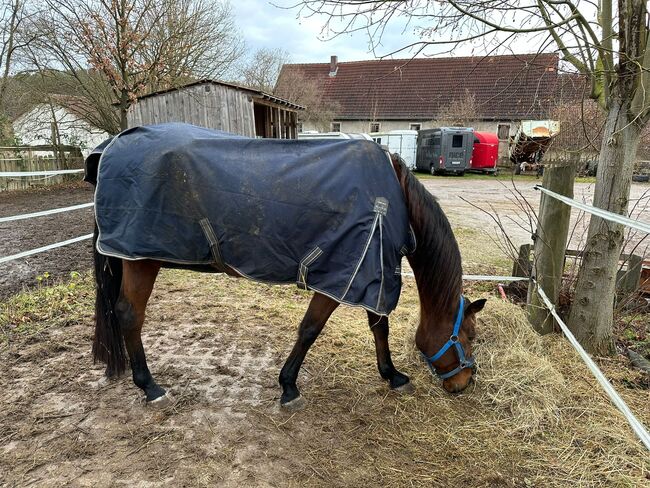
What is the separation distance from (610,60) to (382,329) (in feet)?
7.58

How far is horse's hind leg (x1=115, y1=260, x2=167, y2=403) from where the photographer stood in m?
2.36

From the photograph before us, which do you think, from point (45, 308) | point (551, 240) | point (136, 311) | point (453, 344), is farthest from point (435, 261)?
point (45, 308)

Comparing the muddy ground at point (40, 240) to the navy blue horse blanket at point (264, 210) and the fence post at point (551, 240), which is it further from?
the fence post at point (551, 240)

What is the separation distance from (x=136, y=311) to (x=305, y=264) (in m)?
1.11

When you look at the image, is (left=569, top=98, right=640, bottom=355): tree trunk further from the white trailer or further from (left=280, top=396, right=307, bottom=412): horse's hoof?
the white trailer

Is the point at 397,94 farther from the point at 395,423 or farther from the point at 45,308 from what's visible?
the point at 395,423

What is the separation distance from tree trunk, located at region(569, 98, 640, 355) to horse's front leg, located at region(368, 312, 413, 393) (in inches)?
53.5

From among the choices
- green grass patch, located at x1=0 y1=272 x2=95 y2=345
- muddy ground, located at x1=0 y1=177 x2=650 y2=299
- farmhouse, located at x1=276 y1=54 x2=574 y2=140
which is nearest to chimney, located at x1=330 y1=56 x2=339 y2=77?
farmhouse, located at x1=276 y1=54 x2=574 y2=140

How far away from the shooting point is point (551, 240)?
2.96 meters

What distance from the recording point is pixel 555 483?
1.83m

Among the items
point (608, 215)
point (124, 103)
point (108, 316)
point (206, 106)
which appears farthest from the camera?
point (124, 103)

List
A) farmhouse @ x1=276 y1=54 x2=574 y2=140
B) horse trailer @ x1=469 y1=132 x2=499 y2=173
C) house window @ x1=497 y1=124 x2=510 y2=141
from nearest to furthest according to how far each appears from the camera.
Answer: horse trailer @ x1=469 y1=132 x2=499 y2=173 → house window @ x1=497 y1=124 x2=510 y2=141 → farmhouse @ x1=276 y1=54 x2=574 y2=140

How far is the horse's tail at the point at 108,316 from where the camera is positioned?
2502mm

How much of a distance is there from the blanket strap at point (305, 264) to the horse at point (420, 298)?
6.4 inches
